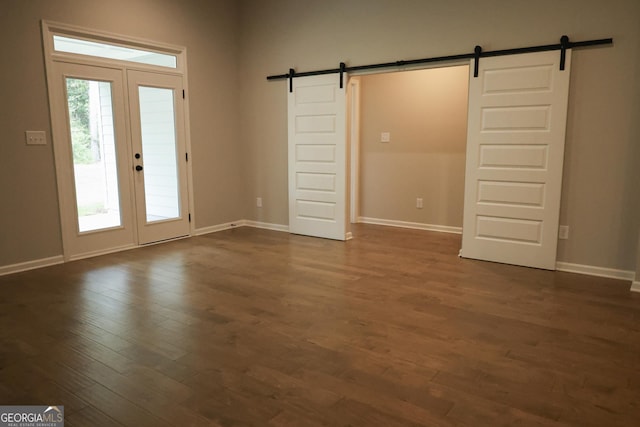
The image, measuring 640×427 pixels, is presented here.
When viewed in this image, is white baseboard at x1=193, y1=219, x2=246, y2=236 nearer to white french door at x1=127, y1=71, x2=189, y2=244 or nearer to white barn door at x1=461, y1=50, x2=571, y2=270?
white french door at x1=127, y1=71, x2=189, y2=244

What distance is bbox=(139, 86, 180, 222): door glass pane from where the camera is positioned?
17.5 feet

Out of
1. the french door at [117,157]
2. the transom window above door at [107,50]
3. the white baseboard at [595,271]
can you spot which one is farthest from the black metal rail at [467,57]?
the white baseboard at [595,271]

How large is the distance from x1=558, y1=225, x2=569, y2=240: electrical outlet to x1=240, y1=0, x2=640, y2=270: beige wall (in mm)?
46

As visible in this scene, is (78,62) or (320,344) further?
(78,62)

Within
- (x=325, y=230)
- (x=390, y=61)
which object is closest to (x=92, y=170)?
(x=325, y=230)

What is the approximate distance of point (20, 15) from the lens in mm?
4129

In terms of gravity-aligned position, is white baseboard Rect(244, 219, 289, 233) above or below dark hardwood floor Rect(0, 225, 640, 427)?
above

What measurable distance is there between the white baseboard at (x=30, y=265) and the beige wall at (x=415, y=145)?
412 centimetres

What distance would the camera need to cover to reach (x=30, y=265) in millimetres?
4387

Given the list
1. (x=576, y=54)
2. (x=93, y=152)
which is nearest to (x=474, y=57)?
(x=576, y=54)

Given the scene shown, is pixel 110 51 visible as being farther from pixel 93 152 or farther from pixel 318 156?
pixel 318 156

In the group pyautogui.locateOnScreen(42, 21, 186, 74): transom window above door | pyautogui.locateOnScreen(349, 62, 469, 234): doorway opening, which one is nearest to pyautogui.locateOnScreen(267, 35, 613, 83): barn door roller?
pyautogui.locateOnScreen(349, 62, 469, 234): doorway opening

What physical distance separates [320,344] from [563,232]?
2.86 meters

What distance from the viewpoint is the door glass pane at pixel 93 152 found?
466 centimetres
